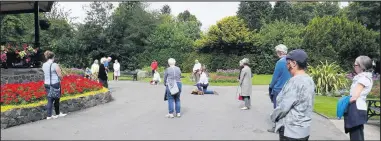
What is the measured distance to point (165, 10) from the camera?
91625mm

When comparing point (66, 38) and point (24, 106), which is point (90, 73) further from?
point (66, 38)

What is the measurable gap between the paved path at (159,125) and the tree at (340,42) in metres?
18.4

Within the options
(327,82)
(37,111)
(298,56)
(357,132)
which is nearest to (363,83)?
(357,132)

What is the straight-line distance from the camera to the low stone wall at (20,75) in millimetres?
13851

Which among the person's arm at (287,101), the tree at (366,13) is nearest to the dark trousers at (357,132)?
the person's arm at (287,101)

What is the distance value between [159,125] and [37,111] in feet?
10.9

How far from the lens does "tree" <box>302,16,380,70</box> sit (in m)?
28.2

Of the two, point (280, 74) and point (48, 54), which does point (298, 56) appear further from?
point (48, 54)

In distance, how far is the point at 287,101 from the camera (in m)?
4.16

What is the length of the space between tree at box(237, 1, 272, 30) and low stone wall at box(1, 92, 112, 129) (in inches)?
1570

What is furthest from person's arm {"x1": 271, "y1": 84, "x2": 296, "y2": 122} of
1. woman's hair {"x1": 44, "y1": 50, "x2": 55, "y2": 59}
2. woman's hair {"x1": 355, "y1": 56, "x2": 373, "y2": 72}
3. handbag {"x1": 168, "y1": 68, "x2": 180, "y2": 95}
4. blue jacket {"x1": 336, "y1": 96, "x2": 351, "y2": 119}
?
woman's hair {"x1": 44, "y1": 50, "x2": 55, "y2": 59}

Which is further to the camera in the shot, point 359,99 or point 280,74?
point 280,74

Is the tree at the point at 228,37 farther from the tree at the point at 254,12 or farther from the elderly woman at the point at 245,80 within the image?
the elderly woman at the point at 245,80

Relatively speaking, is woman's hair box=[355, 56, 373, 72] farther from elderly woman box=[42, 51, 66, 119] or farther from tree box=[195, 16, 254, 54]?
tree box=[195, 16, 254, 54]
